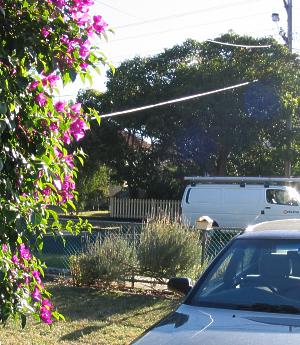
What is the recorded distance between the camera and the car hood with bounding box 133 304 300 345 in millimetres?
3301

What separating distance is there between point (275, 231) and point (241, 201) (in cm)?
1855

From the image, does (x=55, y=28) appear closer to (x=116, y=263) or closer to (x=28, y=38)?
(x=28, y=38)

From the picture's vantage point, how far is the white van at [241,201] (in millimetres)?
22453

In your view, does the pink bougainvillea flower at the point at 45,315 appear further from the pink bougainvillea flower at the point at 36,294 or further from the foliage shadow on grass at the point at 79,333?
the foliage shadow on grass at the point at 79,333

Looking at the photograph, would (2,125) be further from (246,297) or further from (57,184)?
(246,297)

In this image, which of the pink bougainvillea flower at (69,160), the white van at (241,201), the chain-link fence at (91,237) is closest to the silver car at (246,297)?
the pink bougainvillea flower at (69,160)

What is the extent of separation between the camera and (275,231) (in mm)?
4770

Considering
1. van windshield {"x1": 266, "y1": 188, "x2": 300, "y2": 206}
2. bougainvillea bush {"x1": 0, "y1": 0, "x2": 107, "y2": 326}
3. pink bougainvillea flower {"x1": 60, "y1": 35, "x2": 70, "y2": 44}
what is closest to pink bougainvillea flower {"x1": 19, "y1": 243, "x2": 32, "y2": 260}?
bougainvillea bush {"x1": 0, "y1": 0, "x2": 107, "y2": 326}

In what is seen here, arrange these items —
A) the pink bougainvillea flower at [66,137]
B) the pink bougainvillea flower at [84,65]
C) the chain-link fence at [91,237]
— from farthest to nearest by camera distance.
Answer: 1. the chain-link fence at [91,237]
2. the pink bougainvillea flower at [66,137]
3. the pink bougainvillea flower at [84,65]

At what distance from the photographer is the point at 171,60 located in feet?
105

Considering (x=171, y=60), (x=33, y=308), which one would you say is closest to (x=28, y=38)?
(x=33, y=308)

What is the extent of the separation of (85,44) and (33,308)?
71.5 inches

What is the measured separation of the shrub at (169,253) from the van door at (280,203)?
12.7m

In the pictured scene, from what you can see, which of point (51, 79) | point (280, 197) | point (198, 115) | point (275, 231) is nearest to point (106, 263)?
A: point (275, 231)
